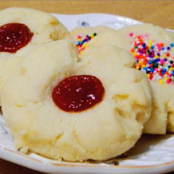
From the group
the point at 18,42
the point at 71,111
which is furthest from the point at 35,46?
the point at 71,111

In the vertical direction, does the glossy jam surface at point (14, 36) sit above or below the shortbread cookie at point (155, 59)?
above

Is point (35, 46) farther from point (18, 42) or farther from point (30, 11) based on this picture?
point (30, 11)

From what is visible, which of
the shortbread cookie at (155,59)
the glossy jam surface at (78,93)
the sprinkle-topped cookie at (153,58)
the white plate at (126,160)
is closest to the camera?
the white plate at (126,160)

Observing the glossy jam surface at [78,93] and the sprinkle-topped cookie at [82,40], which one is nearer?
the glossy jam surface at [78,93]

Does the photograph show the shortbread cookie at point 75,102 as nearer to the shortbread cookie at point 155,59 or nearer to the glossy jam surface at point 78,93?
the glossy jam surface at point 78,93

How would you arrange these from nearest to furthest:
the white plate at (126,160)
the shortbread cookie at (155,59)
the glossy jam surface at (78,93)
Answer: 1. the white plate at (126,160)
2. the glossy jam surface at (78,93)
3. the shortbread cookie at (155,59)

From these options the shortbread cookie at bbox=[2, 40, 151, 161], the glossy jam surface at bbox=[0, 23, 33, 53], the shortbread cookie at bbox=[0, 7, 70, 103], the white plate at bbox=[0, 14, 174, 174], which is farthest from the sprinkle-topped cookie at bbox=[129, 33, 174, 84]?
the glossy jam surface at bbox=[0, 23, 33, 53]

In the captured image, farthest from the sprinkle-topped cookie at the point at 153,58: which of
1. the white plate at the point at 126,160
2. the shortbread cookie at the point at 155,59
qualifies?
the white plate at the point at 126,160

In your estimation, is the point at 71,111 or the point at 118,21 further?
the point at 118,21

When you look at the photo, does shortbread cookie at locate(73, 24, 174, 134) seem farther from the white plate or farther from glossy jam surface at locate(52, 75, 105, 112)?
glossy jam surface at locate(52, 75, 105, 112)
